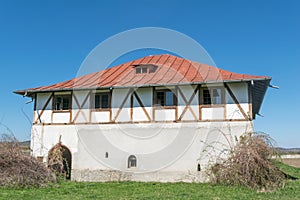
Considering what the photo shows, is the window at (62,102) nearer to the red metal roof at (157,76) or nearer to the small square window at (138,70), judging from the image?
the red metal roof at (157,76)

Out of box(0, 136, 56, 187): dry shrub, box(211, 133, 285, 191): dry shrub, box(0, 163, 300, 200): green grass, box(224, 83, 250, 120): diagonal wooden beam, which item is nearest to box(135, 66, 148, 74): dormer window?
box(224, 83, 250, 120): diagonal wooden beam

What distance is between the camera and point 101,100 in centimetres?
1552

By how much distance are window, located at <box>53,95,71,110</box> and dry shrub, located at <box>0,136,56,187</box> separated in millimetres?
2879

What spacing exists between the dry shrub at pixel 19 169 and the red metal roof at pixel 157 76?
348 cm

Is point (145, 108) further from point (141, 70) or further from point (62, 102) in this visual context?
point (62, 102)

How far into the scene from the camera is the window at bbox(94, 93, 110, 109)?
15.4 metres

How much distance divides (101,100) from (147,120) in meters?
2.63

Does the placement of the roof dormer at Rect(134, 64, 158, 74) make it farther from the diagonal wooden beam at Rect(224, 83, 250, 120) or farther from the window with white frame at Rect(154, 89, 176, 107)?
the diagonal wooden beam at Rect(224, 83, 250, 120)

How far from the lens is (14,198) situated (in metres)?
9.44

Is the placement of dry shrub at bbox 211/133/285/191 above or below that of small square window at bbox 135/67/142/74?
below

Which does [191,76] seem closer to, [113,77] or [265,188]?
[113,77]

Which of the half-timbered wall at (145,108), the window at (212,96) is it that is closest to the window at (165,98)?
the half-timbered wall at (145,108)

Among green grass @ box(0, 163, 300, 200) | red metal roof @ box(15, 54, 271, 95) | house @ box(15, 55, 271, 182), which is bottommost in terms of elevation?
green grass @ box(0, 163, 300, 200)

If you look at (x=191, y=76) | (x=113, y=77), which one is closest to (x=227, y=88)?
(x=191, y=76)
